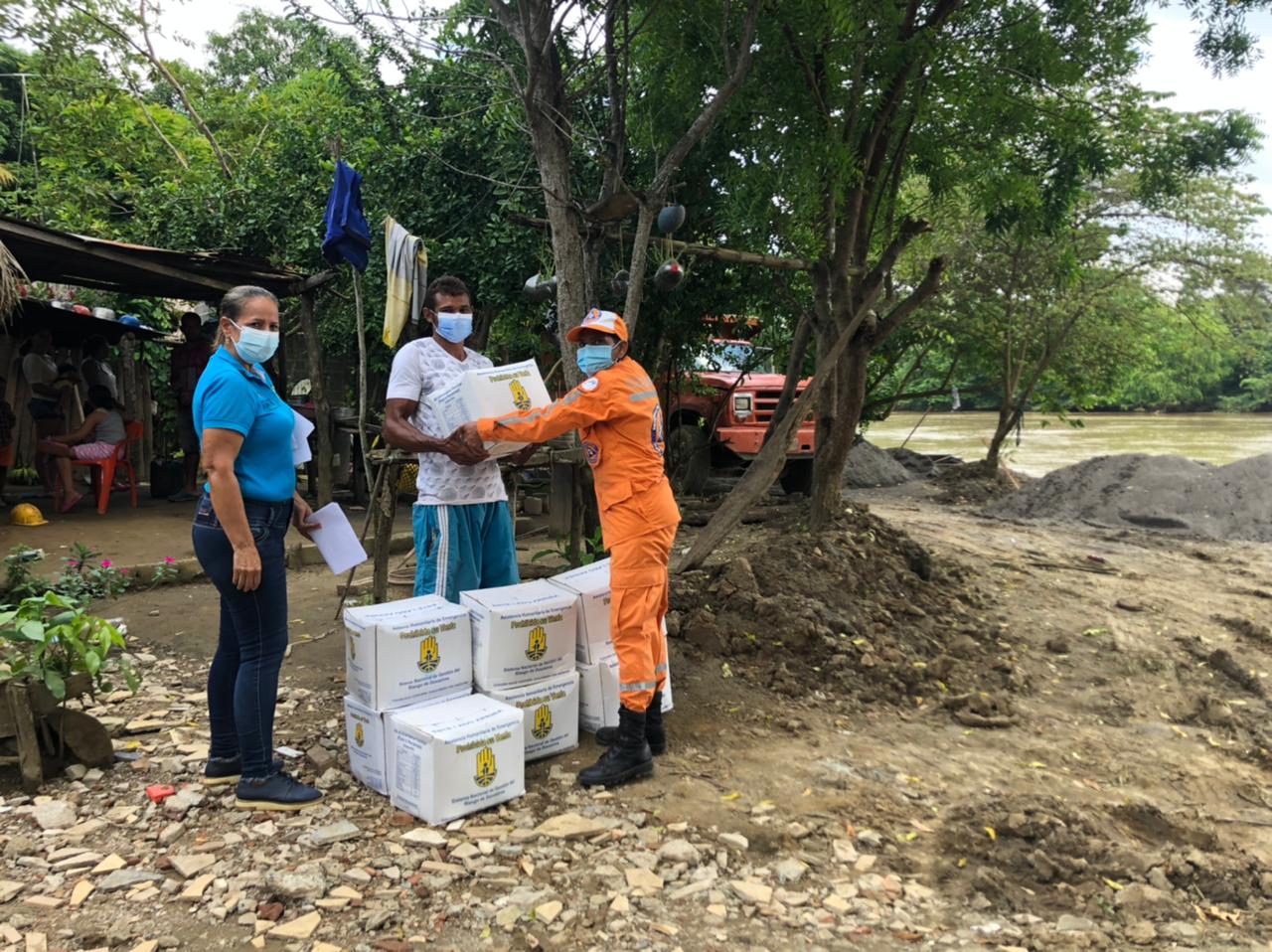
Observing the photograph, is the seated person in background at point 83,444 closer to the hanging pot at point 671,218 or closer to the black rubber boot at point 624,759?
the hanging pot at point 671,218

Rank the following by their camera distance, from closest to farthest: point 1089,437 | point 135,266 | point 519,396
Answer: point 519,396, point 135,266, point 1089,437

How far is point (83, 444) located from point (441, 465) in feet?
21.4

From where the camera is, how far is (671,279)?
6.38 metres

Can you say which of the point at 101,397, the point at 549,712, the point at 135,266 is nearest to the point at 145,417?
the point at 101,397

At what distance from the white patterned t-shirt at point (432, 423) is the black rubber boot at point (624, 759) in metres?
1.22

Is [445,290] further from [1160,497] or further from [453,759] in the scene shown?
[1160,497]

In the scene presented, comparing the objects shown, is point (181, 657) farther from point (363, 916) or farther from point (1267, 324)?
point (1267, 324)

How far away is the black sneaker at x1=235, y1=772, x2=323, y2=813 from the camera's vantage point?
11.2ft

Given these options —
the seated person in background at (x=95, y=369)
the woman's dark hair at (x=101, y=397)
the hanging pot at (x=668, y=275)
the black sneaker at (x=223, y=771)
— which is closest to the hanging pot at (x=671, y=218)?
the hanging pot at (x=668, y=275)

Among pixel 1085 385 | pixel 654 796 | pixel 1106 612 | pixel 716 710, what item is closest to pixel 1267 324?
pixel 1085 385

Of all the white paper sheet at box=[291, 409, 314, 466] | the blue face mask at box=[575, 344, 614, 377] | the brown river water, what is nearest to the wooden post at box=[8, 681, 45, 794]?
the white paper sheet at box=[291, 409, 314, 466]

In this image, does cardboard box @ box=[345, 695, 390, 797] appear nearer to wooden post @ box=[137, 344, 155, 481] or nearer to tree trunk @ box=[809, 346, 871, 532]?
tree trunk @ box=[809, 346, 871, 532]

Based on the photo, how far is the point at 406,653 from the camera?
360cm

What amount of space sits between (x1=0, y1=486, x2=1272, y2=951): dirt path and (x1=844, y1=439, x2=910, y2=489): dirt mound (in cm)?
874
